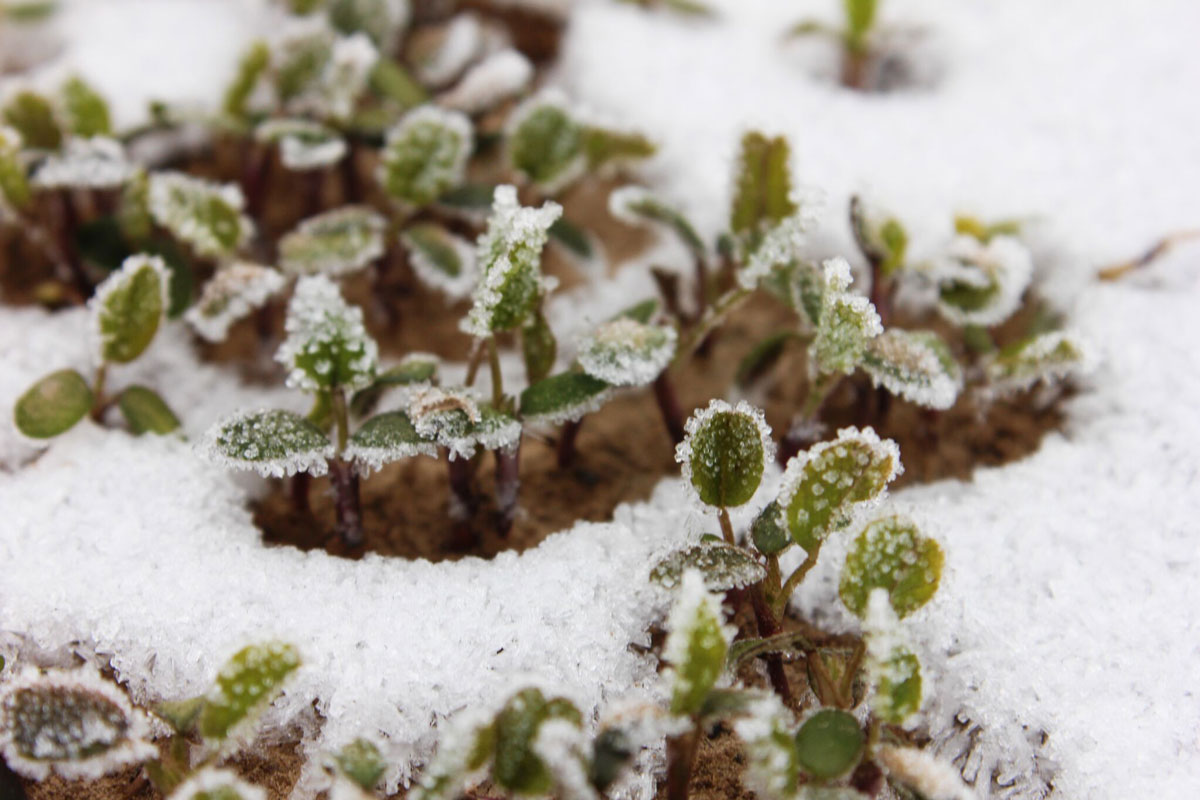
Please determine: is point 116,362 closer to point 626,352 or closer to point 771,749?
point 626,352

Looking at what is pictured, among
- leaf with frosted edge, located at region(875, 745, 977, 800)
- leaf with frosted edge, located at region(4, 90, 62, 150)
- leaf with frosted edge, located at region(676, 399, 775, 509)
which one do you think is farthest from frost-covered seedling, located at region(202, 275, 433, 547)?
leaf with frosted edge, located at region(4, 90, 62, 150)

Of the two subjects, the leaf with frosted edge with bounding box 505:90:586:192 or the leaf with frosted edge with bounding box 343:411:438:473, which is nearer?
the leaf with frosted edge with bounding box 343:411:438:473

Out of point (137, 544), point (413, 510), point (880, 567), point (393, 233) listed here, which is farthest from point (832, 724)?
point (393, 233)

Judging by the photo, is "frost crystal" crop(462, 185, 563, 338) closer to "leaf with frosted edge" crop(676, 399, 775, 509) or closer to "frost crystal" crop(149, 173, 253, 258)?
"leaf with frosted edge" crop(676, 399, 775, 509)

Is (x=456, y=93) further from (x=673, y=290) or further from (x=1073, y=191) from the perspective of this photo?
(x=1073, y=191)

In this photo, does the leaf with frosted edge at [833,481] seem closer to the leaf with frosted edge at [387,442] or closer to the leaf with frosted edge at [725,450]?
the leaf with frosted edge at [725,450]

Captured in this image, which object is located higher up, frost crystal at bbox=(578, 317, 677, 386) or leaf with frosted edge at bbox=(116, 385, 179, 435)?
frost crystal at bbox=(578, 317, 677, 386)
